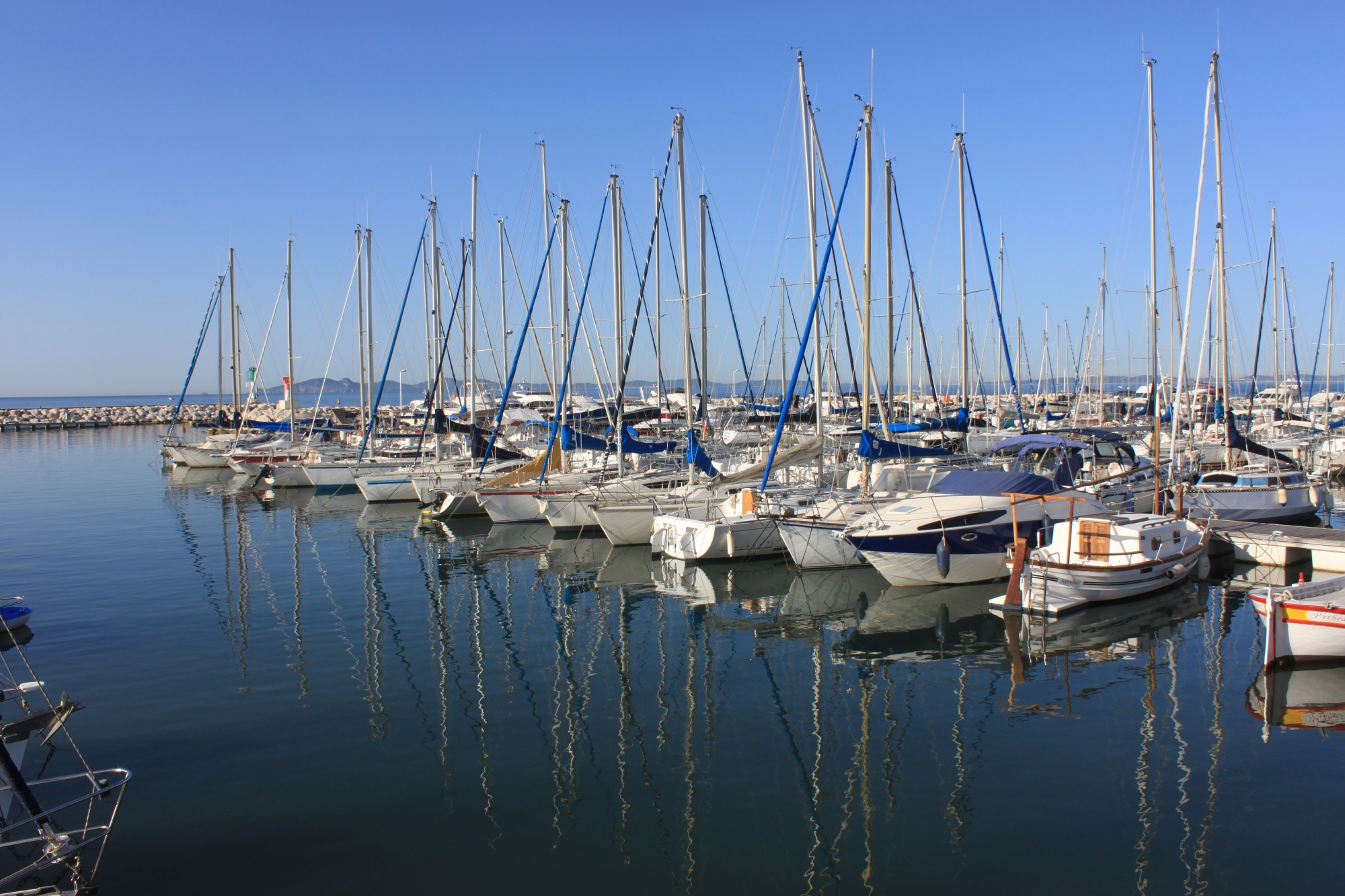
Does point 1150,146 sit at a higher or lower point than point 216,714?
higher

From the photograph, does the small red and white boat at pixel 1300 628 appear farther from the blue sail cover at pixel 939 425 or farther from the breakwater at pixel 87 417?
the breakwater at pixel 87 417

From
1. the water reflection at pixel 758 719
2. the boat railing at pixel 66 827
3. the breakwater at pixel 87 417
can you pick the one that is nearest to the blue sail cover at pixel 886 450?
the water reflection at pixel 758 719

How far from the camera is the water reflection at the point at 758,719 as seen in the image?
834 centimetres

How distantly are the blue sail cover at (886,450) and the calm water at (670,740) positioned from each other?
4094 mm

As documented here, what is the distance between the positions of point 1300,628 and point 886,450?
38.3 ft

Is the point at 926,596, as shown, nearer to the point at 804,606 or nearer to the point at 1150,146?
the point at 804,606

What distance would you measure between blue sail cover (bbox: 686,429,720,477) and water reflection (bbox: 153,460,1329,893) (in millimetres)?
4964

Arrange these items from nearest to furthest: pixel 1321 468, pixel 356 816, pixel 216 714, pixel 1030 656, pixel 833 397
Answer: pixel 356 816, pixel 216 714, pixel 1030 656, pixel 1321 468, pixel 833 397

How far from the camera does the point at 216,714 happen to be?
38.9 feet

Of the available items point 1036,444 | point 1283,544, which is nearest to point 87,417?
point 1036,444

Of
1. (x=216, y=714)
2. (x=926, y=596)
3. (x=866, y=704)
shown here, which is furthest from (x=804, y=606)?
(x=216, y=714)

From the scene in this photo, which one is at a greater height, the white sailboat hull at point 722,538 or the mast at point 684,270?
the mast at point 684,270

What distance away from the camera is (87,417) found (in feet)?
336

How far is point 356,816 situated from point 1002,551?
14509mm
